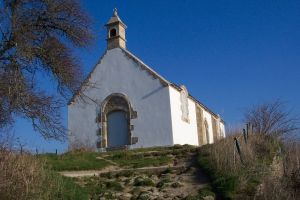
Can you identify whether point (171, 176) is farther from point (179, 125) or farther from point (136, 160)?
point (179, 125)

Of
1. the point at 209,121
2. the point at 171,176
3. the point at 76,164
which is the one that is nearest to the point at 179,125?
the point at 209,121

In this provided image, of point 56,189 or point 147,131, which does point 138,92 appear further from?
point 56,189

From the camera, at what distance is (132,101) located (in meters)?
24.8

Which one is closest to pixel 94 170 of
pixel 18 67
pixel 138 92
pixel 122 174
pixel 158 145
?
pixel 122 174

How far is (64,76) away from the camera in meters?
13.0

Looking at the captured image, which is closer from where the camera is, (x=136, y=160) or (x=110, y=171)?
(x=110, y=171)

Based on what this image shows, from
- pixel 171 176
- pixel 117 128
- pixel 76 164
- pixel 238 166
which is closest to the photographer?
pixel 238 166

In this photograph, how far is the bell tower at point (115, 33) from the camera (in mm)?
26375

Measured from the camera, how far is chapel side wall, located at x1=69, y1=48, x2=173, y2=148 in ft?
77.9

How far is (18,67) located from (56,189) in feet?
13.6

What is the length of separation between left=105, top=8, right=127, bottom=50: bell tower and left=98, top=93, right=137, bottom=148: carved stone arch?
11.2 feet

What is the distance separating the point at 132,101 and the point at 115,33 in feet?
16.3

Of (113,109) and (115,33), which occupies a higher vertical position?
(115,33)

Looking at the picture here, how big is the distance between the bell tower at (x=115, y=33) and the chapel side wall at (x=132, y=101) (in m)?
0.46
